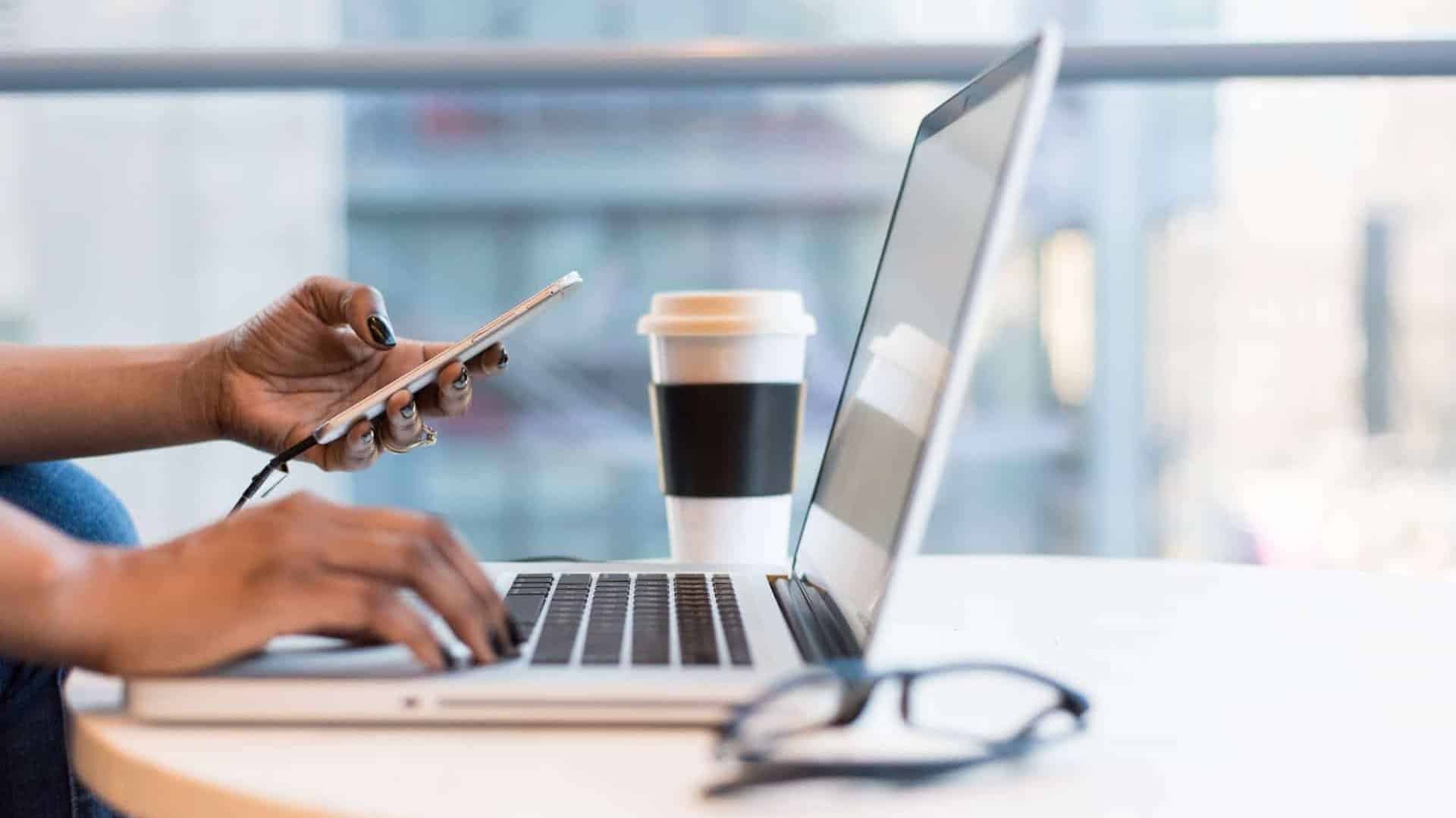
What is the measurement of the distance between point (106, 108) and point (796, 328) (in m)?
1.94

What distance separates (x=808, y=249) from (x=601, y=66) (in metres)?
2.80

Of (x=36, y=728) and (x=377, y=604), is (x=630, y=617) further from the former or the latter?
(x=36, y=728)

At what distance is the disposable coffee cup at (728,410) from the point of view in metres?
0.80

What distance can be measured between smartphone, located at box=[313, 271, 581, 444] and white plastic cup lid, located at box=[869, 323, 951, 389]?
17 cm

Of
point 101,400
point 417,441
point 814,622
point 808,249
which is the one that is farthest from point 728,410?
point 808,249

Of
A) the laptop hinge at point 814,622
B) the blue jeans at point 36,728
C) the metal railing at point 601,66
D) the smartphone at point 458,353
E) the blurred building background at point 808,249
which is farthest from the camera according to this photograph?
the blurred building background at point 808,249

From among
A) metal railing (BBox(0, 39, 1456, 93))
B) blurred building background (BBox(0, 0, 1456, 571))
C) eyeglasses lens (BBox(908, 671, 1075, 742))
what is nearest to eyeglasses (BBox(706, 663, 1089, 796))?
eyeglasses lens (BBox(908, 671, 1075, 742))

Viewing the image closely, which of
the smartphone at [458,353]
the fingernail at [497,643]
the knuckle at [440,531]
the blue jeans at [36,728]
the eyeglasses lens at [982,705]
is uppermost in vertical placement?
the smartphone at [458,353]

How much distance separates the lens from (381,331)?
748 millimetres

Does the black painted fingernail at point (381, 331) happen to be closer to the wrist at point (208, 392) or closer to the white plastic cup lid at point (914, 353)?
the wrist at point (208, 392)

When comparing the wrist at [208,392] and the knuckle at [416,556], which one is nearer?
the knuckle at [416,556]

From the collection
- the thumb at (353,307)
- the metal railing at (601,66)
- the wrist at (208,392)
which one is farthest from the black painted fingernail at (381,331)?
the metal railing at (601,66)

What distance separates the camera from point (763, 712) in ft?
1.26

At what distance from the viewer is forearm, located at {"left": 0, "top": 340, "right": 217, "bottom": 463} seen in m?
0.82
